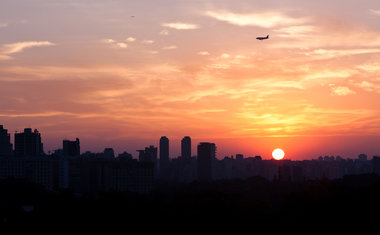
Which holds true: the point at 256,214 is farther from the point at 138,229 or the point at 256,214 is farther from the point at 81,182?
the point at 81,182

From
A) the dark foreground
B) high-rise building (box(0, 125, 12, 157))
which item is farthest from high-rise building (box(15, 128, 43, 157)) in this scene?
the dark foreground

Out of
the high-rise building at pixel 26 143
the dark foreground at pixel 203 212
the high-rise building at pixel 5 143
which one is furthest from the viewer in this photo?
the high-rise building at pixel 26 143

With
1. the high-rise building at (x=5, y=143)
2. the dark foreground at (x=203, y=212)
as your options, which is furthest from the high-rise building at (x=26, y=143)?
the dark foreground at (x=203, y=212)

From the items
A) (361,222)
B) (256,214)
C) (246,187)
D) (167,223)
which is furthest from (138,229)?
(246,187)

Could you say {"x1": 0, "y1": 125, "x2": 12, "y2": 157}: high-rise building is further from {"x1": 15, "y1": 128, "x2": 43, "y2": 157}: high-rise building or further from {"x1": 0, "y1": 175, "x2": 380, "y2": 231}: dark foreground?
{"x1": 0, "y1": 175, "x2": 380, "y2": 231}: dark foreground

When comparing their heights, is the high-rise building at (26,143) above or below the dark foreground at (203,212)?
above

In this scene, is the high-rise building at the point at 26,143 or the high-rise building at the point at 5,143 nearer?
the high-rise building at the point at 5,143

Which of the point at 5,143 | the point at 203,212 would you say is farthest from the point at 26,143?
the point at 203,212

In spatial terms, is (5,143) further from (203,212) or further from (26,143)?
(203,212)

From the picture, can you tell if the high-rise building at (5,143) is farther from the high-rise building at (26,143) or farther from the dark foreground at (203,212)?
the dark foreground at (203,212)

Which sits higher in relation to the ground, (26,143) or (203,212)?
(26,143)

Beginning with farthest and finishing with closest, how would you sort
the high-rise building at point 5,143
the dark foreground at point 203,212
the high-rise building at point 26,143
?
1. the high-rise building at point 26,143
2. the high-rise building at point 5,143
3. the dark foreground at point 203,212
